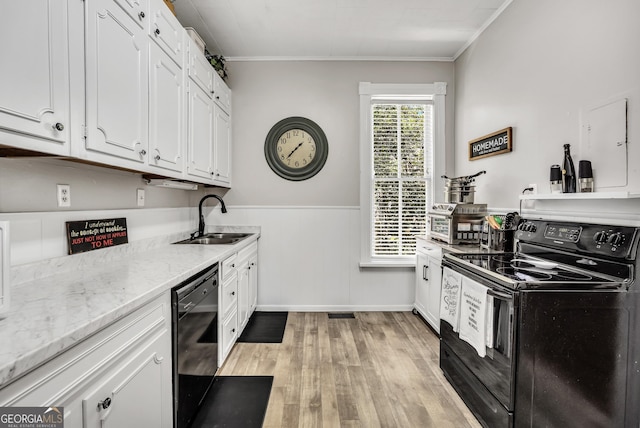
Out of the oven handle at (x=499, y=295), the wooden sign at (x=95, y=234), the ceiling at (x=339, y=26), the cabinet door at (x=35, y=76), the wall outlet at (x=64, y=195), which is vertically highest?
the ceiling at (x=339, y=26)

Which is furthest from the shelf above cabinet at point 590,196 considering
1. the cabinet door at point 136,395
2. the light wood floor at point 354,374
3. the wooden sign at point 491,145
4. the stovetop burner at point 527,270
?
the cabinet door at point 136,395

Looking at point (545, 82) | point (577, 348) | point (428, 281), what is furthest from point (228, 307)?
point (545, 82)

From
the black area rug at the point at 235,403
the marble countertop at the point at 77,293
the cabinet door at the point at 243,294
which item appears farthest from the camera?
the cabinet door at the point at 243,294

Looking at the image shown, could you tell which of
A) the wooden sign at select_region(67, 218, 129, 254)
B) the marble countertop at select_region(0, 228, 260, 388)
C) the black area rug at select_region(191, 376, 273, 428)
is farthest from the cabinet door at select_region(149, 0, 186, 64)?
the black area rug at select_region(191, 376, 273, 428)

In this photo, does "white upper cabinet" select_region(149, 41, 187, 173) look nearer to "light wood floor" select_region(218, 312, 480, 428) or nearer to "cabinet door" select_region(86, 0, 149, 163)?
"cabinet door" select_region(86, 0, 149, 163)

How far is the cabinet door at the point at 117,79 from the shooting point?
1367 mm

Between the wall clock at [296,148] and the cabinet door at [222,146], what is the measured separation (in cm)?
42

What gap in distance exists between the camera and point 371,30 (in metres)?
3.03

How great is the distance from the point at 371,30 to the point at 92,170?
2614mm

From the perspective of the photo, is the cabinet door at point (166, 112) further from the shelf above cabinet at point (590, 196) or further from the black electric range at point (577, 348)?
the shelf above cabinet at point (590, 196)

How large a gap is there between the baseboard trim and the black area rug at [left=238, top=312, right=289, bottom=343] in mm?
69

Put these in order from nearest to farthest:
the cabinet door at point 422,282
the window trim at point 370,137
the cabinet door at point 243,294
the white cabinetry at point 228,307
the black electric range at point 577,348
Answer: the black electric range at point 577,348 → the white cabinetry at point 228,307 → the cabinet door at point 243,294 → the cabinet door at point 422,282 → the window trim at point 370,137

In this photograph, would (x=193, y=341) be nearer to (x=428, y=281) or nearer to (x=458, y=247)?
(x=458, y=247)

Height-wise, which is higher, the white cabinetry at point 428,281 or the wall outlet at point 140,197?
the wall outlet at point 140,197
